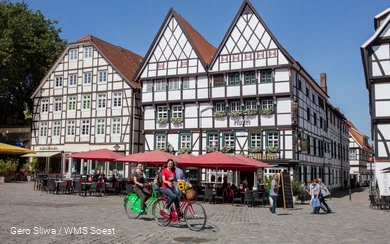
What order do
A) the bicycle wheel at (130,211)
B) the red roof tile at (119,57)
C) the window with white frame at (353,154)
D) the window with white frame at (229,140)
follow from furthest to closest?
1. the window with white frame at (353,154)
2. the red roof tile at (119,57)
3. the window with white frame at (229,140)
4. the bicycle wheel at (130,211)

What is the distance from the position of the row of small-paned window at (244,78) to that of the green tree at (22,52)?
68.3ft

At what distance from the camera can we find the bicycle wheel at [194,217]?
35.3 feet

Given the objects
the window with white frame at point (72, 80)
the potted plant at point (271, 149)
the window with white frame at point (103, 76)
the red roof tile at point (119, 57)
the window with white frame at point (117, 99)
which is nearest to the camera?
the potted plant at point (271, 149)

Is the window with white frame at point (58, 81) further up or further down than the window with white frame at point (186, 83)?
further up

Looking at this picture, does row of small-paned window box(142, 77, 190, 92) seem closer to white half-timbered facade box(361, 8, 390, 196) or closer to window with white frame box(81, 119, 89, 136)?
window with white frame box(81, 119, 89, 136)

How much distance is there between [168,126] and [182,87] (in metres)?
3.38

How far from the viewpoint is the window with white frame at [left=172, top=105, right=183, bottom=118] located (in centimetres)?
3328

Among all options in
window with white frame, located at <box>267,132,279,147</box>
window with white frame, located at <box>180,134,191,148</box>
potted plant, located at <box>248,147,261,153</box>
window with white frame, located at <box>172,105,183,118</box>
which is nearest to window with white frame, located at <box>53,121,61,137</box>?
window with white frame, located at <box>172,105,183,118</box>

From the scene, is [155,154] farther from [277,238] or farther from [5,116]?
[5,116]

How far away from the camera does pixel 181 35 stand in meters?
33.2

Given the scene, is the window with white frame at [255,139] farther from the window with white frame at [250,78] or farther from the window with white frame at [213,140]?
the window with white frame at [250,78]

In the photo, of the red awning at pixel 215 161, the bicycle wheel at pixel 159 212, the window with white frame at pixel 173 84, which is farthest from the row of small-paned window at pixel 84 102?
the bicycle wheel at pixel 159 212

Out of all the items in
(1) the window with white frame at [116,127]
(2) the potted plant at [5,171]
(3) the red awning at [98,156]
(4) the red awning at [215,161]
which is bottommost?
(2) the potted plant at [5,171]

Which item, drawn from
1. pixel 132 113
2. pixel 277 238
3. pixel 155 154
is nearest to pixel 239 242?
pixel 277 238
